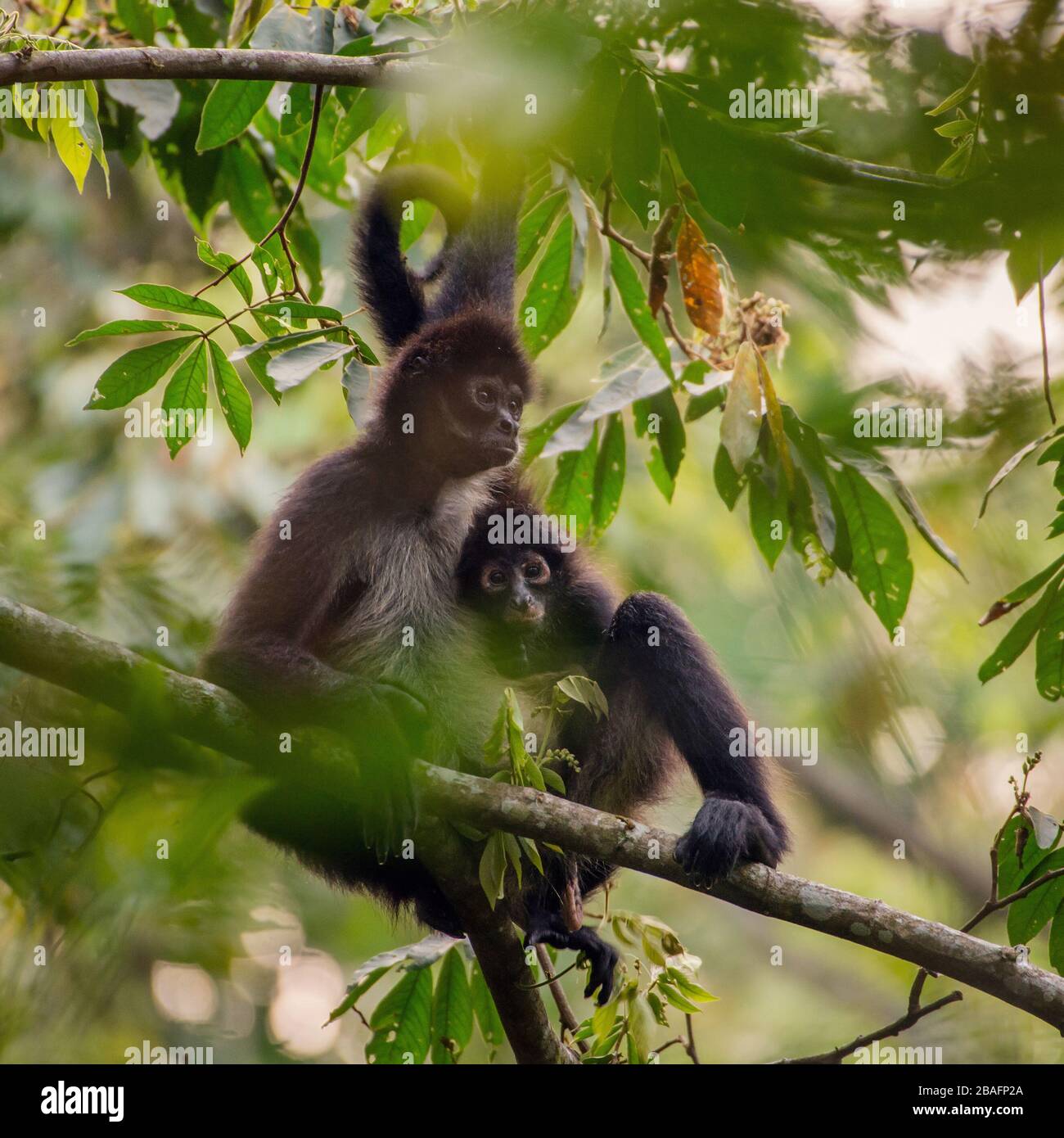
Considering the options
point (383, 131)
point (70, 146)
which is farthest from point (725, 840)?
point (70, 146)

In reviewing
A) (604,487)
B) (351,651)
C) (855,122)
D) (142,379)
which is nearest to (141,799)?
(855,122)

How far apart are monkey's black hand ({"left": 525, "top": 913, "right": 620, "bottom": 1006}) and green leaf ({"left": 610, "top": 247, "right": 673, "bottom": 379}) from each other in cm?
269

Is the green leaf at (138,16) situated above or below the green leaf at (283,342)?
above

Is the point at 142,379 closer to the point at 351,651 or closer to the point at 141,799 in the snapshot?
the point at 351,651

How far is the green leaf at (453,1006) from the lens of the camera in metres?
5.56

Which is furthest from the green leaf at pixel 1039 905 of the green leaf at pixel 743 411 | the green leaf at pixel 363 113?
the green leaf at pixel 363 113

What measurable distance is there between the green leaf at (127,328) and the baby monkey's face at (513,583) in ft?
7.32

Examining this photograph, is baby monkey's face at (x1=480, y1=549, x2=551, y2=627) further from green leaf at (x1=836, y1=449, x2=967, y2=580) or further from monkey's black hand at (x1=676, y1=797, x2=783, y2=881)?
green leaf at (x1=836, y1=449, x2=967, y2=580)

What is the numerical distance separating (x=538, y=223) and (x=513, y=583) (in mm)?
1829

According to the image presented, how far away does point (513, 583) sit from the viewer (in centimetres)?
625

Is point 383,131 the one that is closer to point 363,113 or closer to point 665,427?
point 363,113

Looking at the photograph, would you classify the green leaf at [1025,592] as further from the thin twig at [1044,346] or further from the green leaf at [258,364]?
the green leaf at [258,364]

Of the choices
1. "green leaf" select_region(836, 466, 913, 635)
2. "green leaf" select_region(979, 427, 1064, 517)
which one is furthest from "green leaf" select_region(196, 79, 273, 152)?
"green leaf" select_region(979, 427, 1064, 517)

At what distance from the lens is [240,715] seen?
381 centimetres
